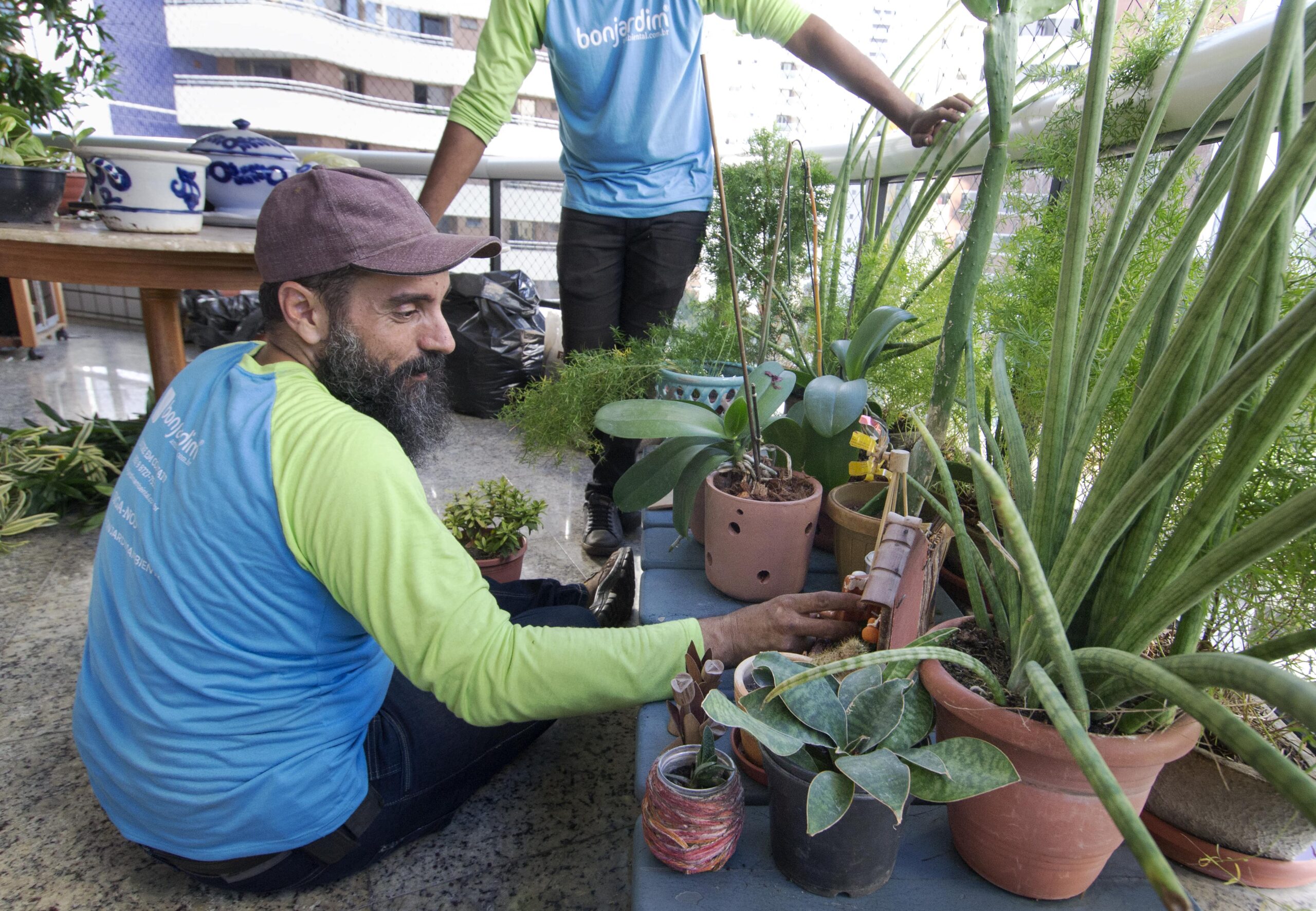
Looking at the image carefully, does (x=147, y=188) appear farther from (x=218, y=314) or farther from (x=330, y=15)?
(x=330, y=15)

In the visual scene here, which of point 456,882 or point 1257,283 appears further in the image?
point 456,882

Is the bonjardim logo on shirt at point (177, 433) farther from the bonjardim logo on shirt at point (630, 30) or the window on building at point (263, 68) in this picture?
the window on building at point (263, 68)

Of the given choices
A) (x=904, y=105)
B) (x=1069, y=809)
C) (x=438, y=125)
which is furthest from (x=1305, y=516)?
(x=438, y=125)

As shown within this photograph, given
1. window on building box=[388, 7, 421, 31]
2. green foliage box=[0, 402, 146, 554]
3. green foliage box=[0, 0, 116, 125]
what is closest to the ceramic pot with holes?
green foliage box=[0, 402, 146, 554]

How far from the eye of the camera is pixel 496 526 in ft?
5.96

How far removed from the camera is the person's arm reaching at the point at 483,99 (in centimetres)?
186

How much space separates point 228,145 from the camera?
198 cm

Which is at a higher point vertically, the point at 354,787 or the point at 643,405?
the point at 643,405

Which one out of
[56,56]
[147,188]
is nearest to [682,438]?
[147,188]

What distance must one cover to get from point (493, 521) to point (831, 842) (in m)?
1.27

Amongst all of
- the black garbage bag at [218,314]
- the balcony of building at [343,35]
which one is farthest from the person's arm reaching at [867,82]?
the balcony of building at [343,35]

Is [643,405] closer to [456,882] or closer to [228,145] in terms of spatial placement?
[456,882]

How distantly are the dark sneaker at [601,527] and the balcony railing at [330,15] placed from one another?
13.4 m

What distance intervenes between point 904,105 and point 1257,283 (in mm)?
1167
